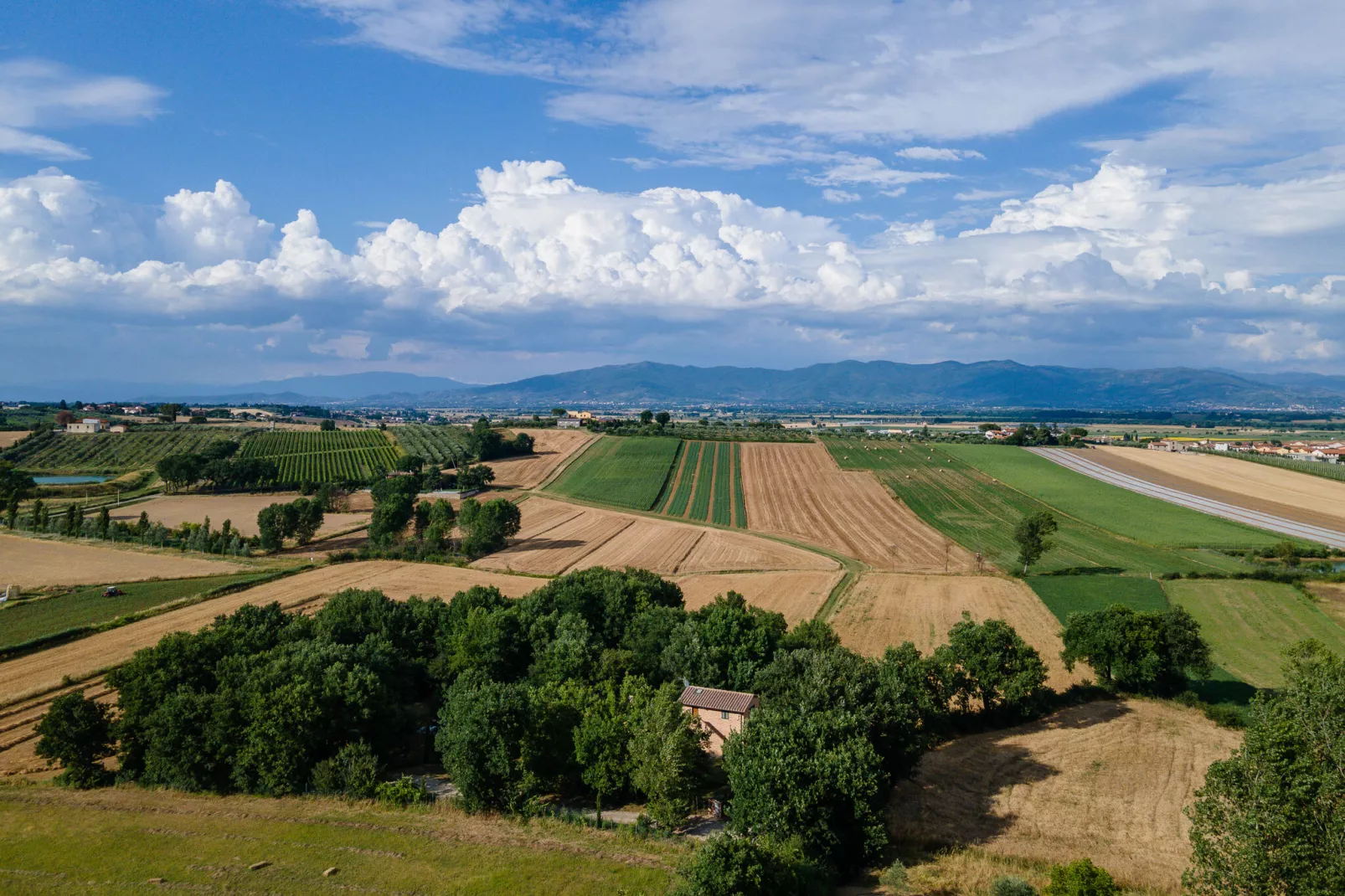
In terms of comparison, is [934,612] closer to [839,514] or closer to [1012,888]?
[1012,888]

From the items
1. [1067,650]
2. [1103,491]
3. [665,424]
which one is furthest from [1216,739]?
[665,424]

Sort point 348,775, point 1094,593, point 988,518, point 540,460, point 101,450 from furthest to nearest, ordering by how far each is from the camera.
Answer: point 101,450, point 540,460, point 988,518, point 1094,593, point 348,775

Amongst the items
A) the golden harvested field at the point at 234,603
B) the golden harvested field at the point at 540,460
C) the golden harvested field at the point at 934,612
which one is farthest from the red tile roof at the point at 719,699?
the golden harvested field at the point at 540,460

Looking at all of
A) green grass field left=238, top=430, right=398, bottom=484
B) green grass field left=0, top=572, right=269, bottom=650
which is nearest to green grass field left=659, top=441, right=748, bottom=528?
green grass field left=238, top=430, right=398, bottom=484

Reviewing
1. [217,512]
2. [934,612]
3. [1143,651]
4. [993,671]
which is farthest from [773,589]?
[217,512]

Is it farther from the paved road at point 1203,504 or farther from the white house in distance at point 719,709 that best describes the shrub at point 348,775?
the paved road at point 1203,504

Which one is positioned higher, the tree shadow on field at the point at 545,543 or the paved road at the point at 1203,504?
the paved road at the point at 1203,504
